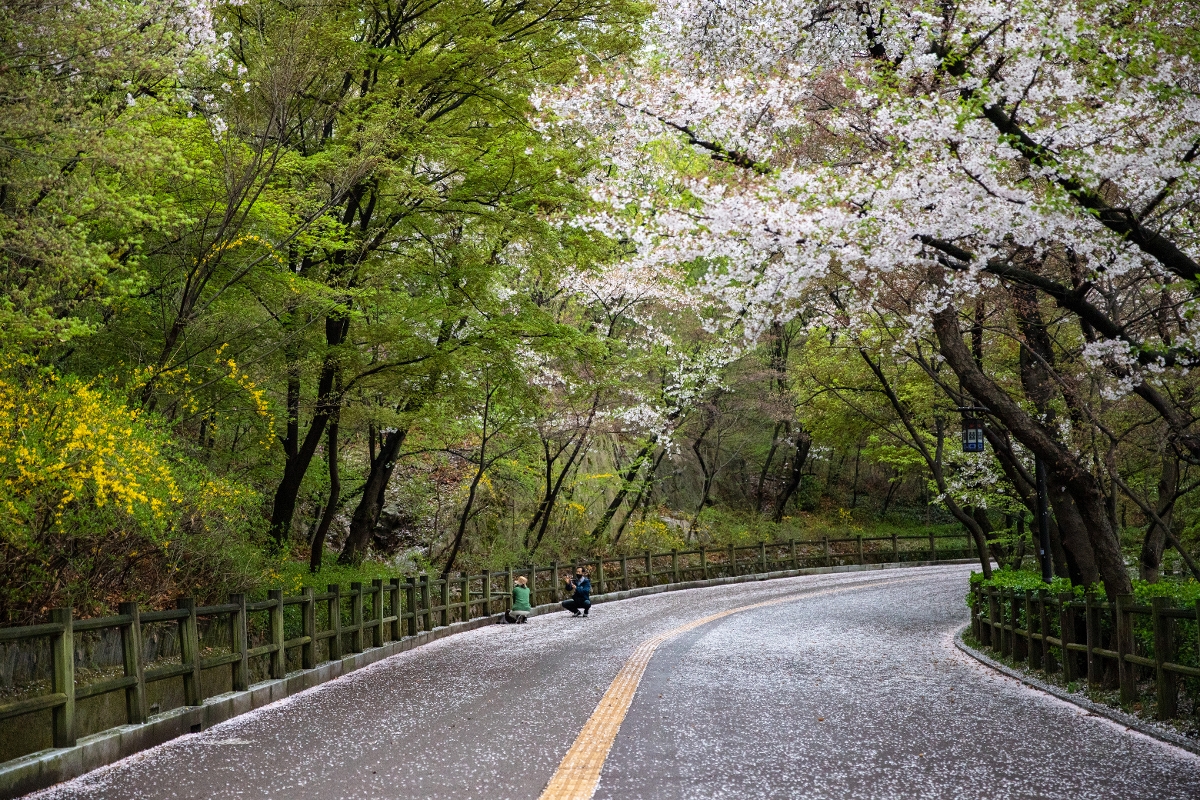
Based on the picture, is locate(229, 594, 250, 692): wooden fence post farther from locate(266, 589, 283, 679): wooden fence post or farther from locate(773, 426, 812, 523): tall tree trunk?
locate(773, 426, 812, 523): tall tree trunk

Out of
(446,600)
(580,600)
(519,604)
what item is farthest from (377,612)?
(580,600)

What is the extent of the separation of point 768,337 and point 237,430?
21761 millimetres

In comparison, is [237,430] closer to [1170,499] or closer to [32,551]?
[32,551]

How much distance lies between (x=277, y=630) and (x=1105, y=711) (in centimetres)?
870

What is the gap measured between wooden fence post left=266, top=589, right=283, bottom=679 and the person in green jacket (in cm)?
1004

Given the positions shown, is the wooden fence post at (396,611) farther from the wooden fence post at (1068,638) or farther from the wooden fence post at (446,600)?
the wooden fence post at (1068,638)

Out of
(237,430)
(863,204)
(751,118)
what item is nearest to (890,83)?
(863,204)

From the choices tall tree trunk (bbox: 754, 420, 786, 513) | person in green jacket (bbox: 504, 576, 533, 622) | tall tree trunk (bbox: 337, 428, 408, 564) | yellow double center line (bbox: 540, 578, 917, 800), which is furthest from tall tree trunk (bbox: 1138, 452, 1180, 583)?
tall tree trunk (bbox: 754, 420, 786, 513)

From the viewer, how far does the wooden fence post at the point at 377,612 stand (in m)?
14.6

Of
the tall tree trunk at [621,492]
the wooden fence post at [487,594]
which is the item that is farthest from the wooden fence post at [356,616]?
the tall tree trunk at [621,492]

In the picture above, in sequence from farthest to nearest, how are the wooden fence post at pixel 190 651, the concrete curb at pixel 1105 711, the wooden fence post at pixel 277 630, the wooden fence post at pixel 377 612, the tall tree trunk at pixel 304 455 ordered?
the tall tree trunk at pixel 304 455 < the wooden fence post at pixel 377 612 < the wooden fence post at pixel 277 630 < the wooden fence post at pixel 190 651 < the concrete curb at pixel 1105 711

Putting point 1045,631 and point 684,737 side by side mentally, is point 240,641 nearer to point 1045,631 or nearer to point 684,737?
point 684,737

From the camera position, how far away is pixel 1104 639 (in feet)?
35.5

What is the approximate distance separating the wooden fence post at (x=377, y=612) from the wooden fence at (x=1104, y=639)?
922cm
